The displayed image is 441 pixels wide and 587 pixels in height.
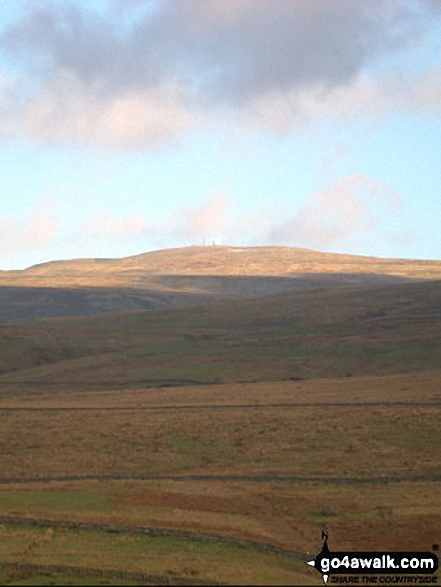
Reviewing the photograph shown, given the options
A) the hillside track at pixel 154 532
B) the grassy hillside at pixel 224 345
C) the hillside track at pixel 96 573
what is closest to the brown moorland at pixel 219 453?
the hillside track at pixel 154 532

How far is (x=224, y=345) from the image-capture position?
5595 inches

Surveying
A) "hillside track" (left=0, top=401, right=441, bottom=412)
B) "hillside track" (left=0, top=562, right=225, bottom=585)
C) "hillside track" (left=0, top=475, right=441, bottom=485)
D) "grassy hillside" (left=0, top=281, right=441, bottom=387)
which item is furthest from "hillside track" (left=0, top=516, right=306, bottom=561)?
"grassy hillside" (left=0, top=281, right=441, bottom=387)

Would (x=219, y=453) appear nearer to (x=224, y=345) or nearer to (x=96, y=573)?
(x=96, y=573)

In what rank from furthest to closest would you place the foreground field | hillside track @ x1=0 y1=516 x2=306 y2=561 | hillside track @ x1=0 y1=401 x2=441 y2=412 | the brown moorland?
1. hillside track @ x1=0 y1=401 x2=441 y2=412
2. the brown moorland
3. hillside track @ x1=0 y1=516 x2=306 y2=561
4. the foreground field

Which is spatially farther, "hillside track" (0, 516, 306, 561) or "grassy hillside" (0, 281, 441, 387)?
"grassy hillside" (0, 281, 441, 387)

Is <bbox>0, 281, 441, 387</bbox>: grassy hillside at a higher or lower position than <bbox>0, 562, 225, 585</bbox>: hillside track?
higher

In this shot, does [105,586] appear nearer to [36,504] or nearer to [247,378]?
[36,504]

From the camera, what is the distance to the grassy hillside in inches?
4633

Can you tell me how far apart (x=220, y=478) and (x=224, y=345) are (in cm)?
8724

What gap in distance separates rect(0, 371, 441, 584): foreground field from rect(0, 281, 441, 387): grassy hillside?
67.6 ft

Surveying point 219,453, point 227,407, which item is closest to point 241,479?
point 219,453

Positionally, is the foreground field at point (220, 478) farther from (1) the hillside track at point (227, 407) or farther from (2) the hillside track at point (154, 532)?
(1) the hillside track at point (227, 407)

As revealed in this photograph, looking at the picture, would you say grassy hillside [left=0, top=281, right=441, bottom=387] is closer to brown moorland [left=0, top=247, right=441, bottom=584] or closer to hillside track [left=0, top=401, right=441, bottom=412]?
brown moorland [left=0, top=247, right=441, bottom=584]

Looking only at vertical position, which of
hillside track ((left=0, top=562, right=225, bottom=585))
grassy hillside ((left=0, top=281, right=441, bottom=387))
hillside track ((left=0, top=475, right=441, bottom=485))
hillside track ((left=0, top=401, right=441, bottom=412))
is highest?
grassy hillside ((left=0, top=281, right=441, bottom=387))
